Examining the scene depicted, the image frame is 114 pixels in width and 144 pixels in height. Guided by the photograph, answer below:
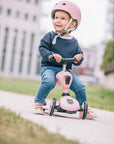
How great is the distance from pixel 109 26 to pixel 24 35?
70.5 feet

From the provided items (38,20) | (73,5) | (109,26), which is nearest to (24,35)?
(38,20)

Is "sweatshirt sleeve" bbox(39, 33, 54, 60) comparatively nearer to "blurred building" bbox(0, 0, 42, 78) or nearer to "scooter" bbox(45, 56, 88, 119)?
"scooter" bbox(45, 56, 88, 119)

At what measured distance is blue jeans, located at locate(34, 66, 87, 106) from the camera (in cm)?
394

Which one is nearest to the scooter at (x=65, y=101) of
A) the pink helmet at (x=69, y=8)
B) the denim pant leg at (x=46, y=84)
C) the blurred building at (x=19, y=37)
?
the denim pant leg at (x=46, y=84)

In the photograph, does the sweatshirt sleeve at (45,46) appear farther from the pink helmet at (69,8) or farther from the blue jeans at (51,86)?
the pink helmet at (69,8)

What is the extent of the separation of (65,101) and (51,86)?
10.1 inches

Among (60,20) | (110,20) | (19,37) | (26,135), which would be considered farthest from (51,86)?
(110,20)

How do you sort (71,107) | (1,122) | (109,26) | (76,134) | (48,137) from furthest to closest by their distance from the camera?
(109,26)
(71,107)
(1,122)
(76,134)
(48,137)

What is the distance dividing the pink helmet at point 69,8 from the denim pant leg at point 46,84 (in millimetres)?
715

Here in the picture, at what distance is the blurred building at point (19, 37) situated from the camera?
42.6 metres

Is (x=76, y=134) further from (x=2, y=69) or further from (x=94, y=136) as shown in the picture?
(x=2, y=69)

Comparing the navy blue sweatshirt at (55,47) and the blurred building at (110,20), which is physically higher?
the blurred building at (110,20)

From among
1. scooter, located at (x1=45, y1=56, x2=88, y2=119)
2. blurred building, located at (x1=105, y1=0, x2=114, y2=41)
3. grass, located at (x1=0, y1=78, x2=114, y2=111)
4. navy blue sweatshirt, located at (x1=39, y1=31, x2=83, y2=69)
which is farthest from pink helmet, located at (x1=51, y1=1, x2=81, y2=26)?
blurred building, located at (x1=105, y1=0, x2=114, y2=41)

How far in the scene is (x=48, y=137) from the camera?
2.31 metres
